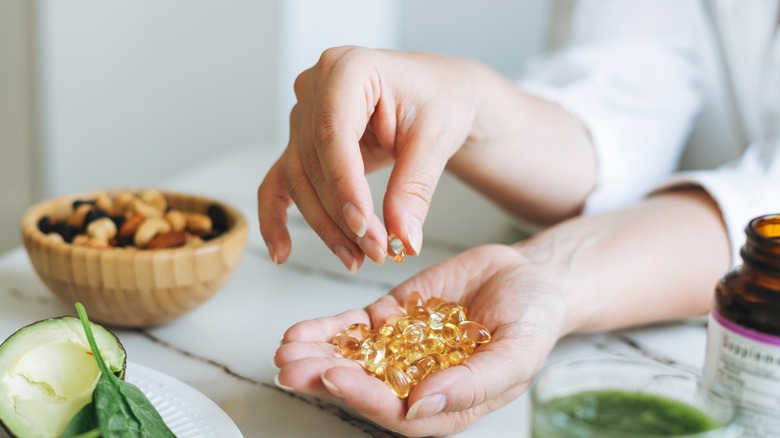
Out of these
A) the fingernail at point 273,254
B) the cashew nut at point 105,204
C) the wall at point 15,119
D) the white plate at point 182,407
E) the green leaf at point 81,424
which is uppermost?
the fingernail at point 273,254

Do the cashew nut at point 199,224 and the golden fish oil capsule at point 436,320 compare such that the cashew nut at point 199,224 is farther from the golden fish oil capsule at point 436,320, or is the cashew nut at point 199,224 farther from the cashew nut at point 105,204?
the golden fish oil capsule at point 436,320

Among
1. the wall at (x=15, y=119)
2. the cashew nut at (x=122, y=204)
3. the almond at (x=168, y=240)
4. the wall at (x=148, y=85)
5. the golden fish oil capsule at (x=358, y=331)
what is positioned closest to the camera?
the golden fish oil capsule at (x=358, y=331)

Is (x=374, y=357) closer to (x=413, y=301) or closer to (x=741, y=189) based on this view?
(x=413, y=301)

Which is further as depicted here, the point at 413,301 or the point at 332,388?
the point at 413,301

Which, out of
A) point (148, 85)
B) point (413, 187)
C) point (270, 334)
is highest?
point (413, 187)

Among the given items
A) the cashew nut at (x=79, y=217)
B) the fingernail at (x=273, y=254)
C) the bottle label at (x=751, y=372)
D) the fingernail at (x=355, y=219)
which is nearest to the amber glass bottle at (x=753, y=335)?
the bottle label at (x=751, y=372)

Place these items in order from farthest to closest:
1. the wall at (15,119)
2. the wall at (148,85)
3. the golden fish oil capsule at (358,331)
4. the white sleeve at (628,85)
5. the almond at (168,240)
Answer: the wall at (15,119) → the wall at (148,85) → the white sleeve at (628,85) → the almond at (168,240) → the golden fish oil capsule at (358,331)

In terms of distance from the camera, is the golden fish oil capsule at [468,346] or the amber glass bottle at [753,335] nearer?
the amber glass bottle at [753,335]

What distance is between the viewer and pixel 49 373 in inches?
23.5

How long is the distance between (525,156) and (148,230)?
1.41ft

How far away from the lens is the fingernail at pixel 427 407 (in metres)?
0.57

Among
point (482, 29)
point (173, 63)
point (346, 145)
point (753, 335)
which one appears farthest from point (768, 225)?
point (173, 63)

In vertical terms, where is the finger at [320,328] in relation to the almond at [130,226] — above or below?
above

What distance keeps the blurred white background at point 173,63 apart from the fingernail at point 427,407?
170cm
